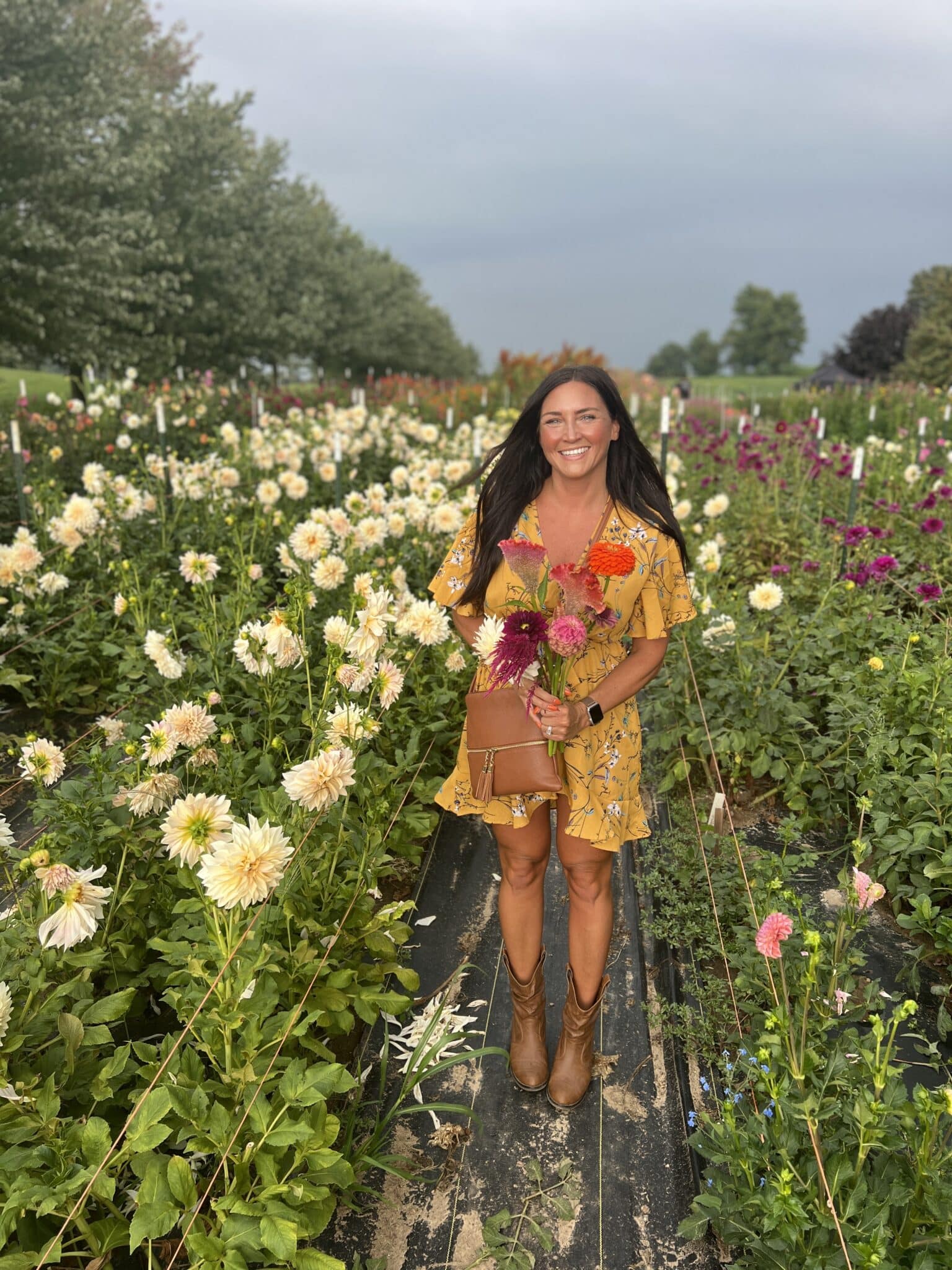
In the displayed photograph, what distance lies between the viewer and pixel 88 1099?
62.5 inches

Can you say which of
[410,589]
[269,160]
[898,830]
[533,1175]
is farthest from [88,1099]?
[269,160]

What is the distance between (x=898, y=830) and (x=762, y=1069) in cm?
114

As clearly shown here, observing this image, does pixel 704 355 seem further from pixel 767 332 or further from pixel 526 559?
pixel 526 559

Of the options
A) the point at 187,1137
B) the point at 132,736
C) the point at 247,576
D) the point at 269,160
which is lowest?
the point at 187,1137

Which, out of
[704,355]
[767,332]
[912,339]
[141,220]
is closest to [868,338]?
[912,339]

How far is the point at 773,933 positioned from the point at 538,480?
107 centimetres

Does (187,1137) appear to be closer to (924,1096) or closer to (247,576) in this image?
(924,1096)

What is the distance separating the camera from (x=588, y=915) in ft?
6.42

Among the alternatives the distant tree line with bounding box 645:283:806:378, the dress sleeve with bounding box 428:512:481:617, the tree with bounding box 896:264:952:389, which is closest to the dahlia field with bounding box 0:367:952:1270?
the dress sleeve with bounding box 428:512:481:617

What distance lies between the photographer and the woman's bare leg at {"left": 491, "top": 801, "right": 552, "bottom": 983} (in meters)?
1.95

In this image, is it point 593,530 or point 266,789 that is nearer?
point 593,530

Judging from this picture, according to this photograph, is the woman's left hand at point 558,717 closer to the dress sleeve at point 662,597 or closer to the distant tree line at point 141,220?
the dress sleeve at point 662,597

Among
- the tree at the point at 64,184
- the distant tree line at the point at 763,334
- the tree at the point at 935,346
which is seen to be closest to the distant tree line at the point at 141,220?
the tree at the point at 64,184

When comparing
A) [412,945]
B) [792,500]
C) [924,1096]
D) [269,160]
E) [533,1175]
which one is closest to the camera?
[924,1096]
